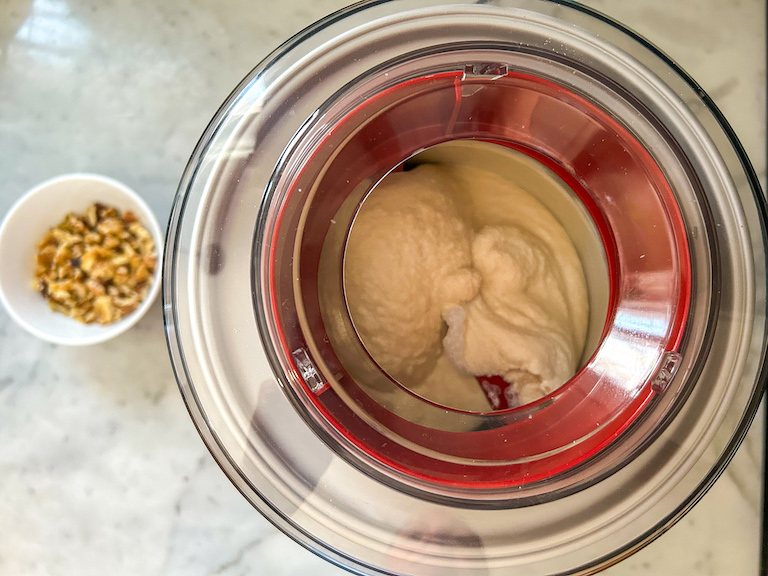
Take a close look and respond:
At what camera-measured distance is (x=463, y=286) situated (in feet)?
1.53

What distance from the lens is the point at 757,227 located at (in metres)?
0.43

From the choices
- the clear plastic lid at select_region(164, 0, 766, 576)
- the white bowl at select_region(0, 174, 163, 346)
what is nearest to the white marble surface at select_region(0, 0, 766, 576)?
the white bowl at select_region(0, 174, 163, 346)

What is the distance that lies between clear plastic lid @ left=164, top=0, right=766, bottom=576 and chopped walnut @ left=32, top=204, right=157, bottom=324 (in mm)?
159

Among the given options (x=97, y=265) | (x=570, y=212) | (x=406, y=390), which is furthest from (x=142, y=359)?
(x=570, y=212)

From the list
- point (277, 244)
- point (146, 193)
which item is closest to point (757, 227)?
point (277, 244)

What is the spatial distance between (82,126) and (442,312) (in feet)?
1.28

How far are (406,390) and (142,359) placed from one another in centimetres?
28

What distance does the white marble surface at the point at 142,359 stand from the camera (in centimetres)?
57

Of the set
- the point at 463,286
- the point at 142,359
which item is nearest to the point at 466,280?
the point at 463,286

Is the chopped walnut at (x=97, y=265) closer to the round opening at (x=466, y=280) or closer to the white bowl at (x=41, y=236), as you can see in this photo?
the white bowl at (x=41, y=236)

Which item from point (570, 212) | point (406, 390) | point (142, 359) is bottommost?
point (142, 359)

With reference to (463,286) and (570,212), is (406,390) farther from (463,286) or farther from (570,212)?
(570,212)

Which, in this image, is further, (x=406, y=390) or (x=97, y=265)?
(x=97, y=265)

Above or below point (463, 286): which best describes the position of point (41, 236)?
below
